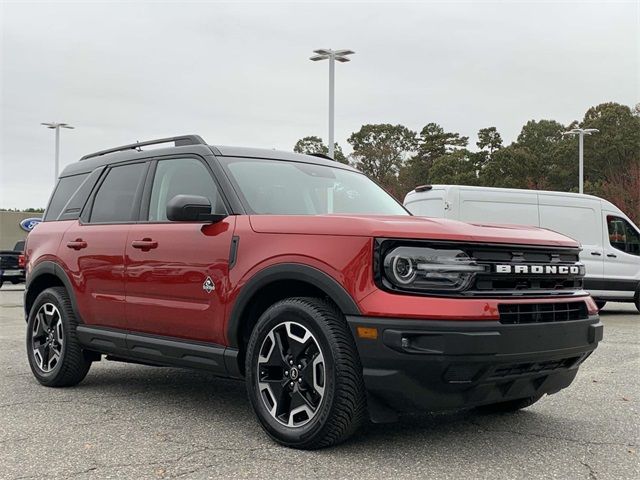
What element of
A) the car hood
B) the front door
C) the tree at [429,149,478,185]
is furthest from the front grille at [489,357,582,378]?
the tree at [429,149,478,185]

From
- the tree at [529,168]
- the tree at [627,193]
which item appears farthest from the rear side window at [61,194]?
the tree at [529,168]

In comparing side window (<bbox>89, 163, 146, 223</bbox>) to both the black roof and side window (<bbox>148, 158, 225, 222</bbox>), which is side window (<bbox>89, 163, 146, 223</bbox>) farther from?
side window (<bbox>148, 158, 225, 222</bbox>)

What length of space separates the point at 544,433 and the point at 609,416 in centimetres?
83

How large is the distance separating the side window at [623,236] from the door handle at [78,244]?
10.7 metres

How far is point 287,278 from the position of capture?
399 cm

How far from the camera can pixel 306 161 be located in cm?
540

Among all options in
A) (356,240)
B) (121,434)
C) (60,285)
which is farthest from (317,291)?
(60,285)

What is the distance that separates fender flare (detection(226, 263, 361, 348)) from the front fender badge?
9.4 inches

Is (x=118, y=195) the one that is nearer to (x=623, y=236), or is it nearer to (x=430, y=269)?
(x=430, y=269)

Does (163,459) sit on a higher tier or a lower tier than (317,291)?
lower

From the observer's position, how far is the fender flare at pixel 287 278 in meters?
3.71

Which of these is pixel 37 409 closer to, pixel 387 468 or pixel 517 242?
pixel 387 468

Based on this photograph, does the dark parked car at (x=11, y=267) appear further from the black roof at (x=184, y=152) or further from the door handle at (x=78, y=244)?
the door handle at (x=78, y=244)

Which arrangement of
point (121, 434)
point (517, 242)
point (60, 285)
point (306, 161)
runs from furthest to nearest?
1. point (60, 285)
2. point (306, 161)
3. point (121, 434)
4. point (517, 242)
